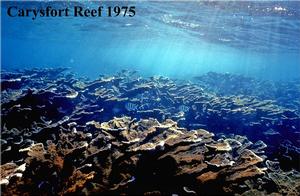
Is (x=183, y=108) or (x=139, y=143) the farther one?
(x=183, y=108)

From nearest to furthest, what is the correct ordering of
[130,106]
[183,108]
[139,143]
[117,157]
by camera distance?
1. [117,157]
2. [139,143]
3. [130,106]
4. [183,108]

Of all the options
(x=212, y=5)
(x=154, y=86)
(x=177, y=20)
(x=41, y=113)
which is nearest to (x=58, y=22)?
(x=177, y=20)

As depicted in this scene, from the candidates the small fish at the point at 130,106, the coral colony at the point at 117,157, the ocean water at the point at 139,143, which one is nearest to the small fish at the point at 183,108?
the ocean water at the point at 139,143

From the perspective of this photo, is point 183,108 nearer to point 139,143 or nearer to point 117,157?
point 139,143

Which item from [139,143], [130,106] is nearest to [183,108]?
[130,106]

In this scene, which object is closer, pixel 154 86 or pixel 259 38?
pixel 154 86

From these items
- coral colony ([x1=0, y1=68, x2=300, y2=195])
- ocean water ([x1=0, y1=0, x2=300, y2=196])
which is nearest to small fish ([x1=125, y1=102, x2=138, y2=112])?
ocean water ([x1=0, y1=0, x2=300, y2=196])

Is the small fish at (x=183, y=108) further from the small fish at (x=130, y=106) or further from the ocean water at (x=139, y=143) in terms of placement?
the small fish at (x=130, y=106)

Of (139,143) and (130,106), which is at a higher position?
(139,143)

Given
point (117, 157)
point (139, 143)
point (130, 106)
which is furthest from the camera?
point (130, 106)

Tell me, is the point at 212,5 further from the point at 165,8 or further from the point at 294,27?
the point at 294,27

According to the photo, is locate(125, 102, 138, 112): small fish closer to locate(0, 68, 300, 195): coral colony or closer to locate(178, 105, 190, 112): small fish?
locate(0, 68, 300, 195): coral colony
